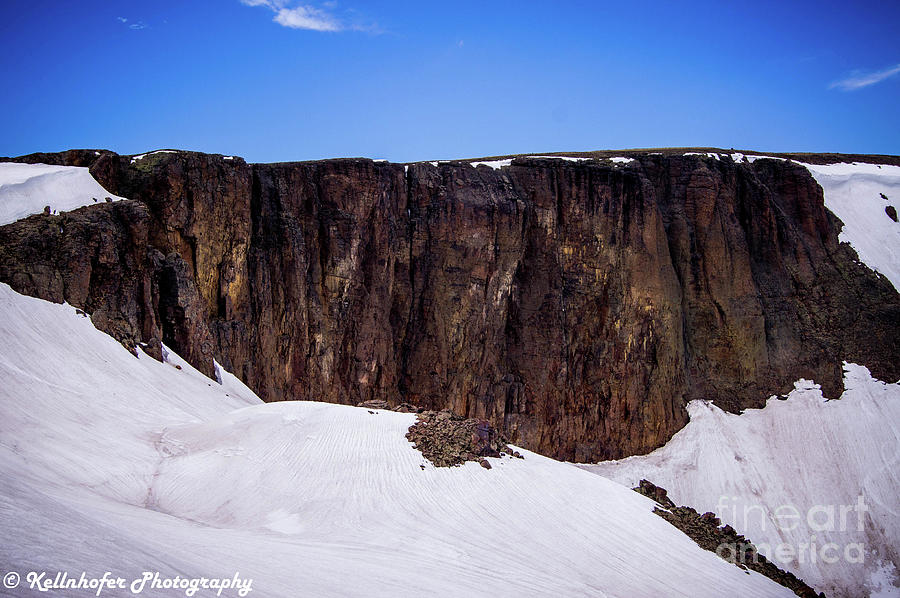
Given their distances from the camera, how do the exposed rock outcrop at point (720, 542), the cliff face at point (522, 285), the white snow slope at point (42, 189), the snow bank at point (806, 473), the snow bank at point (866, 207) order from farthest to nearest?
the snow bank at point (866, 207) → the snow bank at point (806, 473) → the cliff face at point (522, 285) → the white snow slope at point (42, 189) → the exposed rock outcrop at point (720, 542)

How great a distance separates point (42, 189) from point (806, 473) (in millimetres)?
38219

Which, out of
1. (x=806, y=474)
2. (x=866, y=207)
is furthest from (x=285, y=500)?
(x=866, y=207)

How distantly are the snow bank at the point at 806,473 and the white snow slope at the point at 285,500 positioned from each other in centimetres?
1555

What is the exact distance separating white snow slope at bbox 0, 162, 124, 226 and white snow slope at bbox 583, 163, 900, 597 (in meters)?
28.2

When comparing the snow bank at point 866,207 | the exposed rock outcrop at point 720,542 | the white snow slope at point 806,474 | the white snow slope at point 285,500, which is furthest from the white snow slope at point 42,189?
the snow bank at point 866,207

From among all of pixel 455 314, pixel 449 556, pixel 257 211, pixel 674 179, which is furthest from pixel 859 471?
pixel 257 211

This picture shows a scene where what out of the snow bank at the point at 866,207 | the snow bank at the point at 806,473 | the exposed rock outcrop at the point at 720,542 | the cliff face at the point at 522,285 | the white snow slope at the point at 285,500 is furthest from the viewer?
the snow bank at the point at 866,207

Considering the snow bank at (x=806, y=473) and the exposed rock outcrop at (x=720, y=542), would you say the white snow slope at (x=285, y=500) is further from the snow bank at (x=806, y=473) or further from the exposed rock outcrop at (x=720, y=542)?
the snow bank at (x=806, y=473)

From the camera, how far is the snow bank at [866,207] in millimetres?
46344

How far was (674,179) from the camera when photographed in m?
43.7

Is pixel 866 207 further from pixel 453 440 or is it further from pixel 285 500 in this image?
pixel 285 500

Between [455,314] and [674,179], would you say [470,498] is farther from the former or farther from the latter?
[674,179]

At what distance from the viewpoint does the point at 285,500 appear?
1548 centimetres

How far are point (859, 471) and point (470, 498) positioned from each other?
28258 millimetres
